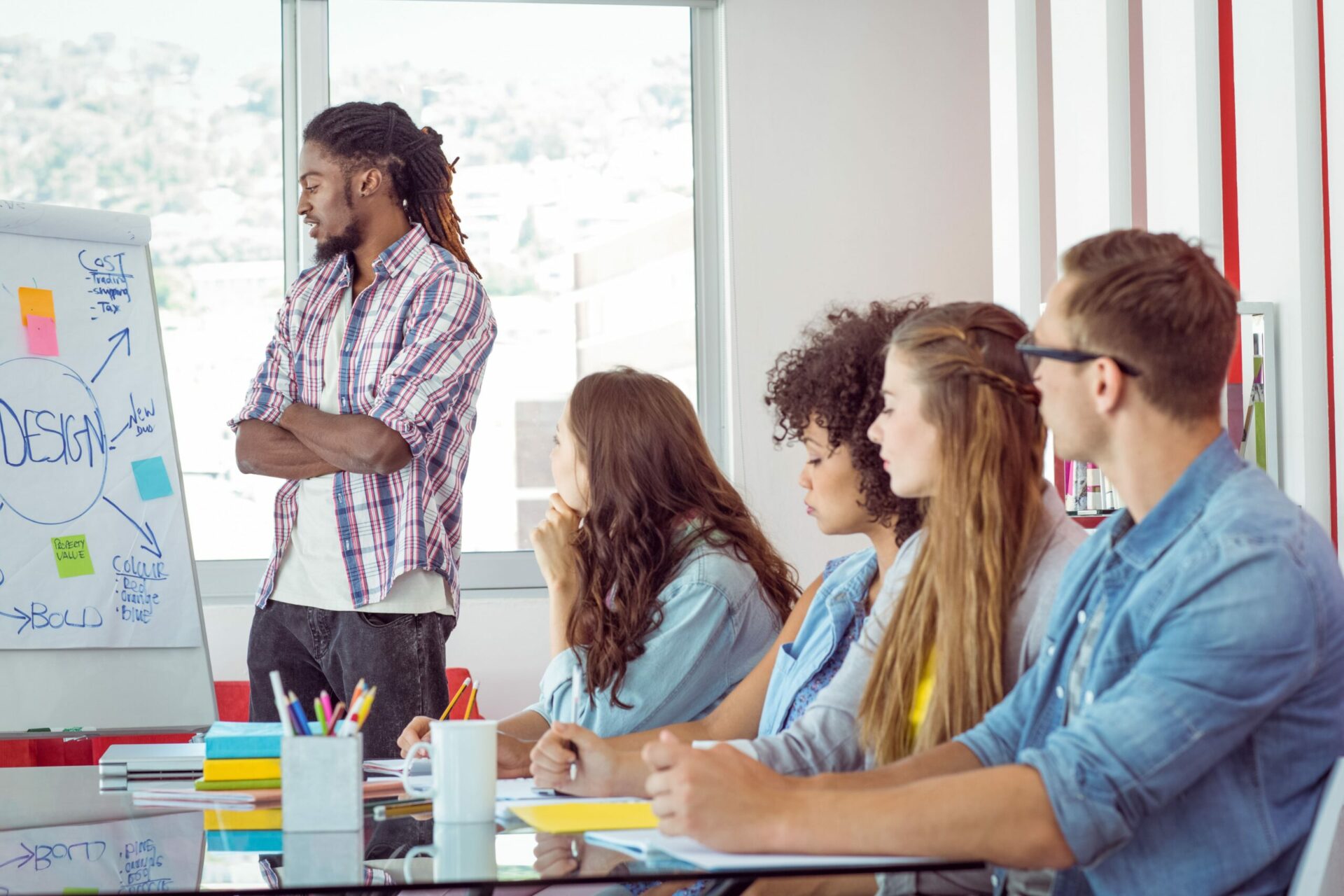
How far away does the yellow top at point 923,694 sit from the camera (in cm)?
144

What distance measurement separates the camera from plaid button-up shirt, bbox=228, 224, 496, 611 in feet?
7.93

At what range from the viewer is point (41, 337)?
259 centimetres

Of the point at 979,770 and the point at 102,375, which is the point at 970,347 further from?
the point at 102,375

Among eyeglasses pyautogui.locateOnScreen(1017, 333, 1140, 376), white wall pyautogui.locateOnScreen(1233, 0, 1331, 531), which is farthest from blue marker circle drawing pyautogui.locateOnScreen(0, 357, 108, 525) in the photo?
white wall pyautogui.locateOnScreen(1233, 0, 1331, 531)

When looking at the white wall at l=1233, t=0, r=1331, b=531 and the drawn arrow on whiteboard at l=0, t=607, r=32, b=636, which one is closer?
the white wall at l=1233, t=0, r=1331, b=531

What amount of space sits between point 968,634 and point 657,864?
0.44 m

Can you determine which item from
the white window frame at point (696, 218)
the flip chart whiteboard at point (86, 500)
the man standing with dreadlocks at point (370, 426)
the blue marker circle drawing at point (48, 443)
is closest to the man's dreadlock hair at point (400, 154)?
the man standing with dreadlocks at point (370, 426)

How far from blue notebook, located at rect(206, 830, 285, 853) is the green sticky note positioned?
4.52ft

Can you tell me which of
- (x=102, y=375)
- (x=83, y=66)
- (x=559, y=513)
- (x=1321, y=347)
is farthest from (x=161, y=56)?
(x=1321, y=347)

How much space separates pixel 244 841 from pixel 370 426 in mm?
1164

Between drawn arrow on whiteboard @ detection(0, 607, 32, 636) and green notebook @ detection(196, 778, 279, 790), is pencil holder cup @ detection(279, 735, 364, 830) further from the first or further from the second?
drawn arrow on whiteboard @ detection(0, 607, 32, 636)

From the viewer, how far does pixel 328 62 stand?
157 inches

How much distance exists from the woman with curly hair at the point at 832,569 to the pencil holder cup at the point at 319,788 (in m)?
0.29

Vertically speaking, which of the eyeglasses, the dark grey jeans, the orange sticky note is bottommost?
the dark grey jeans
